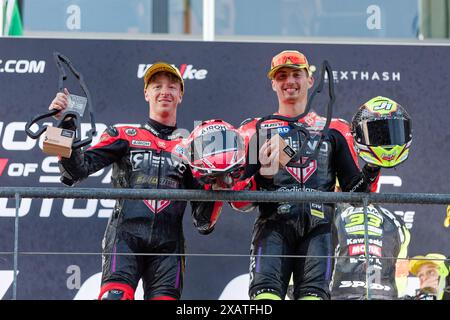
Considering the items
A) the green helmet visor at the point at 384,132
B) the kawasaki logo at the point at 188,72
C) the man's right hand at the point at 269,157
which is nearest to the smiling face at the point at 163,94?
the man's right hand at the point at 269,157

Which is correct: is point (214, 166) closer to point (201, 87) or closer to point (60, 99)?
point (60, 99)

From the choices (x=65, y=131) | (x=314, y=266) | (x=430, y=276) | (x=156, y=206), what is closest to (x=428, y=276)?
(x=430, y=276)

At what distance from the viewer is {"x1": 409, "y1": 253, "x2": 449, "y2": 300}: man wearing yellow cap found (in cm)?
633

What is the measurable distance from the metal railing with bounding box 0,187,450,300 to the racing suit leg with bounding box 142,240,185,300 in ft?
1.65

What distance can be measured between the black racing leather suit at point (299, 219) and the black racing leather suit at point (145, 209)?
0.76ft

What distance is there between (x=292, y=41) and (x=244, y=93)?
53 cm

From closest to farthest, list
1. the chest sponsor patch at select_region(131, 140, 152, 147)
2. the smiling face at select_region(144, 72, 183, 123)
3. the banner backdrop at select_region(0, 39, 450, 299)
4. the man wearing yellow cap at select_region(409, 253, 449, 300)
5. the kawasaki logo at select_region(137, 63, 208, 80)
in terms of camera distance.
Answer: the chest sponsor patch at select_region(131, 140, 152, 147)
the smiling face at select_region(144, 72, 183, 123)
the man wearing yellow cap at select_region(409, 253, 449, 300)
the banner backdrop at select_region(0, 39, 450, 299)
the kawasaki logo at select_region(137, 63, 208, 80)

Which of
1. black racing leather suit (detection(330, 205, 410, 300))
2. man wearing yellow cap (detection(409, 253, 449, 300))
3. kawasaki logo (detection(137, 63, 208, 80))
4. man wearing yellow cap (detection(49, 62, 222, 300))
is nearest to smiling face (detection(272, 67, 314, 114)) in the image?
man wearing yellow cap (detection(49, 62, 222, 300))

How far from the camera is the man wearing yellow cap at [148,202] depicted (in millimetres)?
4703

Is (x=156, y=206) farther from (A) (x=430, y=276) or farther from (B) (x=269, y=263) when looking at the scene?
(A) (x=430, y=276)

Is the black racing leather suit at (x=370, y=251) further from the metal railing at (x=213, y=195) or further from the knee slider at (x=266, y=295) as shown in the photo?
the metal railing at (x=213, y=195)

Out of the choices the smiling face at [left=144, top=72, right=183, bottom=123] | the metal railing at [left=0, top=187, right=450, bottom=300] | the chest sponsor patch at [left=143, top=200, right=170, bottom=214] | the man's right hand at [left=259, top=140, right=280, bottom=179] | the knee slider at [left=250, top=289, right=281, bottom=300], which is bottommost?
the knee slider at [left=250, top=289, right=281, bottom=300]

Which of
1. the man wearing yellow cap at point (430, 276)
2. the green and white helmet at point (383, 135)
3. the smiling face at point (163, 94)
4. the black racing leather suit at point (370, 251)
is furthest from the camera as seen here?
the man wearing yellow cap at point (430, 276)

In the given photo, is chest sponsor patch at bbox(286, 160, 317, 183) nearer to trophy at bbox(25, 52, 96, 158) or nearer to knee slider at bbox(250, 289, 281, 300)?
knee slider at bbox(250, 289, 281, 300)
